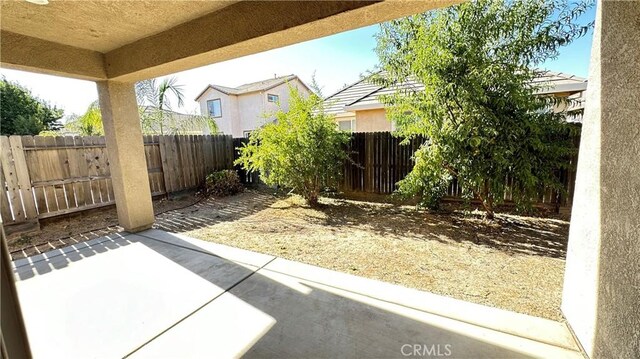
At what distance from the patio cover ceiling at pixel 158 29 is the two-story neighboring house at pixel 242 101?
15.0 metres

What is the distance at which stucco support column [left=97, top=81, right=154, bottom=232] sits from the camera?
3764 millimetres

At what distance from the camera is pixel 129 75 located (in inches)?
135

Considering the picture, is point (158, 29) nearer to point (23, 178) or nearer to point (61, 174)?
point (23, 178)

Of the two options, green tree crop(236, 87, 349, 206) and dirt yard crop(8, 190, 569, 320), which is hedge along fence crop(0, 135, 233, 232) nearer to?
dirt yard crop(8, 190, 569, 320)

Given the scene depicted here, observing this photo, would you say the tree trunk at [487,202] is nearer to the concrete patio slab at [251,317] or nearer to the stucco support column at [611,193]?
the concrete patio slab at [251,317]

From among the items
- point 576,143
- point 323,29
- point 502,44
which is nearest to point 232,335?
point 323,29

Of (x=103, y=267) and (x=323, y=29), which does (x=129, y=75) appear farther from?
(x=323, y=29)

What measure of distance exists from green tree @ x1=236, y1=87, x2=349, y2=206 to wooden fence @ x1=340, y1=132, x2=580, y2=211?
660 millimetres

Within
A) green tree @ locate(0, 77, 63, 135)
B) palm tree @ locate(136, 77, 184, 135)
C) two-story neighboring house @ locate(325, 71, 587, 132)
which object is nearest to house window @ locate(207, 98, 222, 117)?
palm tree @ locate(136, 77, 184, 135)

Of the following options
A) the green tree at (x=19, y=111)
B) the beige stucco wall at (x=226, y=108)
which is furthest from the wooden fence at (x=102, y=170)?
the green tree at (x=19, y=111)

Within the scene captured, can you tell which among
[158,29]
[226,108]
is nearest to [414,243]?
[158,29]

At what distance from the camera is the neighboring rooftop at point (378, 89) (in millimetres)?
→ 5113

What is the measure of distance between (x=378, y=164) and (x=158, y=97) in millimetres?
7316

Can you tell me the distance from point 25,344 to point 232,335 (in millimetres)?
1201
